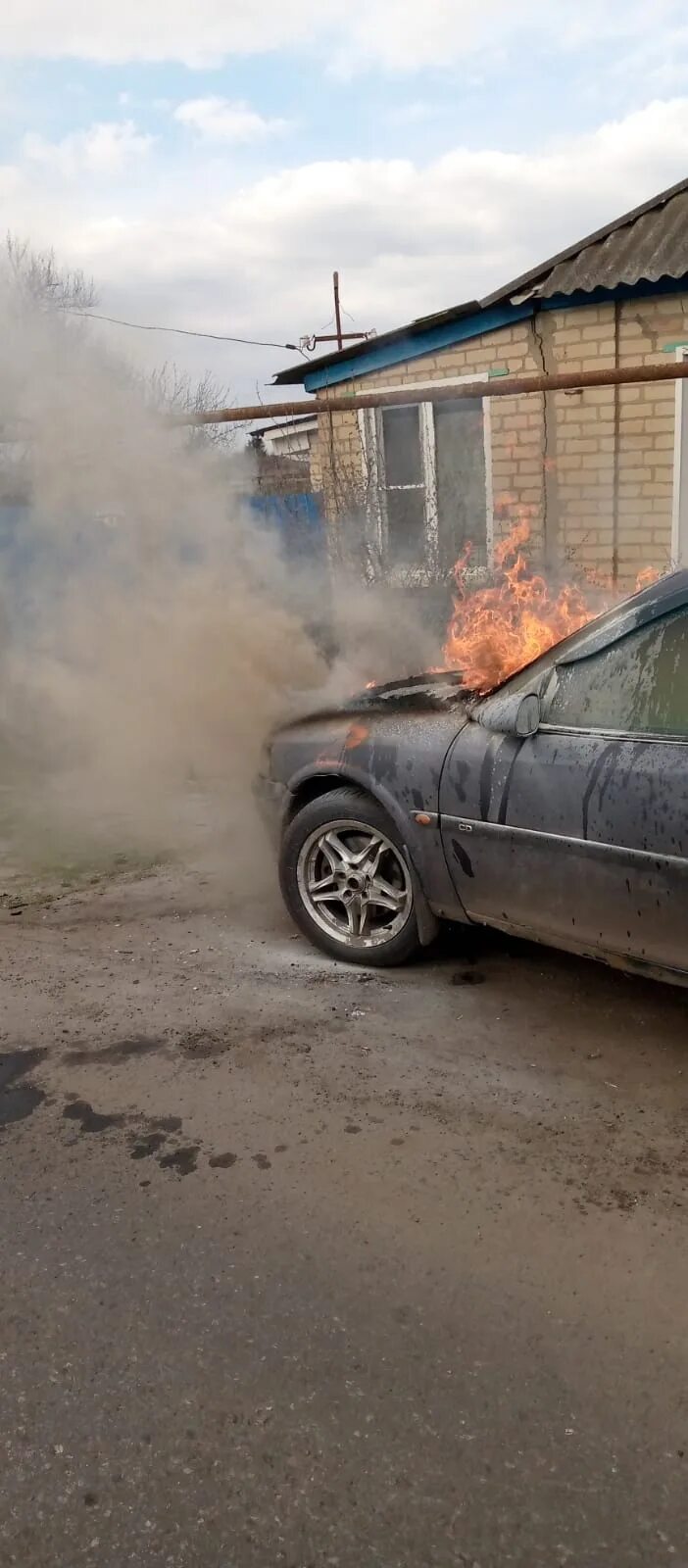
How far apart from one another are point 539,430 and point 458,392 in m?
4.50

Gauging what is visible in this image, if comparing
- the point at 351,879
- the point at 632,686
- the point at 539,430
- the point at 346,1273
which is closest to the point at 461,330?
the point at 539,430

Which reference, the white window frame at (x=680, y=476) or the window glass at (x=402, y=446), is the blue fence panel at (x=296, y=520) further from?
the white window frame at (x=680, y=476)

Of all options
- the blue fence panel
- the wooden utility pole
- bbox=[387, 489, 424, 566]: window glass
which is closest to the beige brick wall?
the blue fence panel

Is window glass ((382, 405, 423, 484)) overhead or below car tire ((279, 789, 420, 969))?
overhead

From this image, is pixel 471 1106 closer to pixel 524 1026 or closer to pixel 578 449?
pixel 524 1026

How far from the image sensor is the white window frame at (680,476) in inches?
346

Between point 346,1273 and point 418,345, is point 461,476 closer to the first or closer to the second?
point 418,345

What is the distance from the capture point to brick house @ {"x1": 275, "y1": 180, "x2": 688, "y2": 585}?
876 centimetres

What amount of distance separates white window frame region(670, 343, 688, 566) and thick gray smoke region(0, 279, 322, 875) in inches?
153

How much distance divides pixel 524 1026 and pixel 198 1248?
159 cm

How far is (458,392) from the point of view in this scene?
5383mm

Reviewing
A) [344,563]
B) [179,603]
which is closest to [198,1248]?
[179,603]

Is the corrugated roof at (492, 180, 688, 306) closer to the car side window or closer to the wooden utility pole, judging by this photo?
the car side window

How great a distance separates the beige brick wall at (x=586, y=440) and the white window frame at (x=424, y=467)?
3.1 inches
